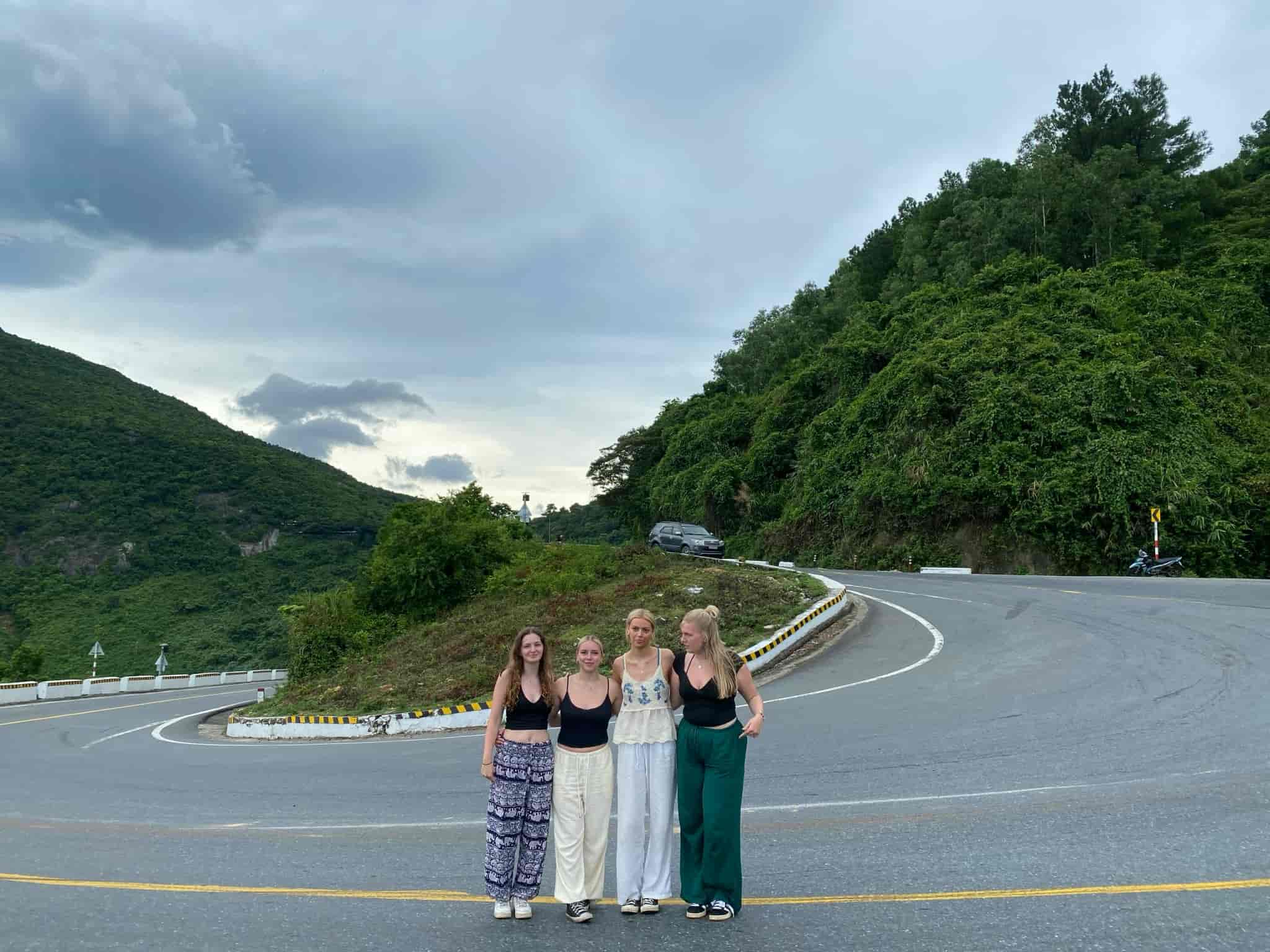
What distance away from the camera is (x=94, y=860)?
7.34 metres


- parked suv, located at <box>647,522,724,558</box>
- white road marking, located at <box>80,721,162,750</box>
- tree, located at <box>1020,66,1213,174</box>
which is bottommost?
white road marking, located at <box>80,721,162,750</box>

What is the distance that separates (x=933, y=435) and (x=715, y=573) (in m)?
22.6

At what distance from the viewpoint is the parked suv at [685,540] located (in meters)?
36.0

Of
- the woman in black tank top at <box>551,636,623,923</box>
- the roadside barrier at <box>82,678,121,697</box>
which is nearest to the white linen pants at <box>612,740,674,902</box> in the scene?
the woman in black tank top at <box>551,636,623,923</box>

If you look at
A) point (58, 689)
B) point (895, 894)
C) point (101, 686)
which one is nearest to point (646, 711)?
point (895, 894)

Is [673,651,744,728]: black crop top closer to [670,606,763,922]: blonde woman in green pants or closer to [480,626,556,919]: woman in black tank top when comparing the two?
[670,606,763,922]: blonde woman in green pants

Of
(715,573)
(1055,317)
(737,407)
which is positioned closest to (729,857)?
(715,573)

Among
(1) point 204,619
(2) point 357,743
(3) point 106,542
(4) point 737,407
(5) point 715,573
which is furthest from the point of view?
(3) point 106,542

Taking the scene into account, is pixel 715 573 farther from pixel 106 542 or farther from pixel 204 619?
pixel 106 542

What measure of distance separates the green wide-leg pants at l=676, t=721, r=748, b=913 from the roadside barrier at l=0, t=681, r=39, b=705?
47.5 meters

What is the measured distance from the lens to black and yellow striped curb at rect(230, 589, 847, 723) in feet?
50.8

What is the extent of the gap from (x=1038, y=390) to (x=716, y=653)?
4078cm

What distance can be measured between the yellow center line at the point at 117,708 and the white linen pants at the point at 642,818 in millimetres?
30875

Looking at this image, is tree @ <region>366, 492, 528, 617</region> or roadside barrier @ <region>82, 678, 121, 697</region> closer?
tree @ <region>366, 492, 528, 617</region>
